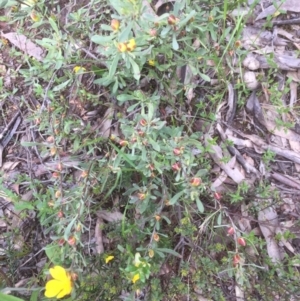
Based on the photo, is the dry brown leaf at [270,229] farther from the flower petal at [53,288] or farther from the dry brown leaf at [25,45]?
the dry brown leaf at [25,45]

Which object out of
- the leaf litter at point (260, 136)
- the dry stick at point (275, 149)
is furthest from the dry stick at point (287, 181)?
the dry stick at point (275, 149)

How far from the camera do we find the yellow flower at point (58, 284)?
2.02 m

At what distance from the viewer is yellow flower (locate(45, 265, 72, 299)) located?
2.02m

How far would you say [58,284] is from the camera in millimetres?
2035

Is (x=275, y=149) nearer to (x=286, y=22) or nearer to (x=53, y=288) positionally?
(x=286, y=22)

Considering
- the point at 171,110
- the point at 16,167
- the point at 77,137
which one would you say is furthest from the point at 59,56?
the point at 16,167

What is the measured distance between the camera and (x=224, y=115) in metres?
2.72

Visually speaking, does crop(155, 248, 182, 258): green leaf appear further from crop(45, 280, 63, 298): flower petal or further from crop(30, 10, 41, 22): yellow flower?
crop(30, 10, 41, 22): yellow flower

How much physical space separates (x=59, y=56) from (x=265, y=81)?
122 cm

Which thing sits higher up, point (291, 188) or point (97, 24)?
point (97, 24)

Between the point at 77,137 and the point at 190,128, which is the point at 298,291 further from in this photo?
the point at 77,137

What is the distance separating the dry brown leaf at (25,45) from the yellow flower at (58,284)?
4.88 ft

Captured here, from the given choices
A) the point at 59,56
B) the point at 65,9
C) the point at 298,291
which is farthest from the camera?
the point at 65,9

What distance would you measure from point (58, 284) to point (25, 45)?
161cm
